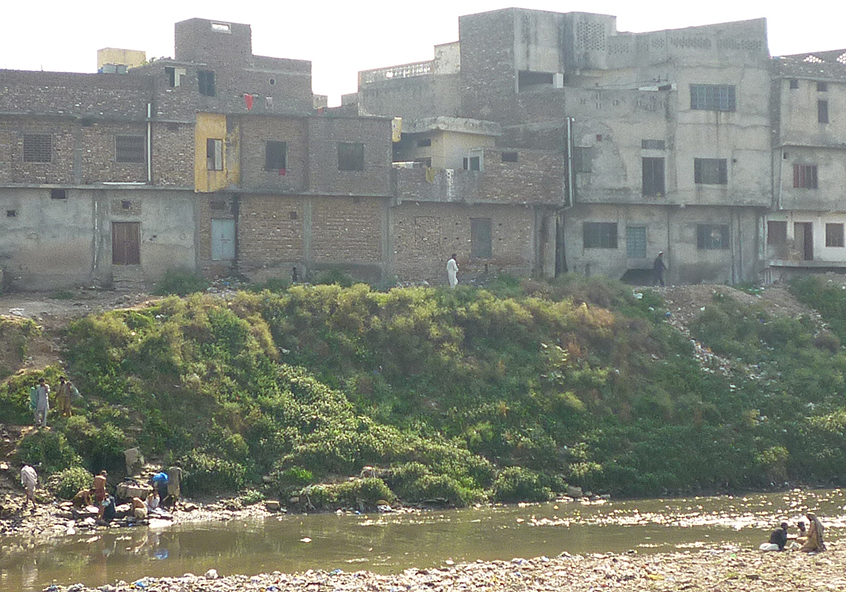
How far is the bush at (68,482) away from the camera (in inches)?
966

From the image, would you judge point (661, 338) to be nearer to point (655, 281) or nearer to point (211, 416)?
point (655, 281)

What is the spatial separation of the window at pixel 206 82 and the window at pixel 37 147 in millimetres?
5059

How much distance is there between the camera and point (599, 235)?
4184cm

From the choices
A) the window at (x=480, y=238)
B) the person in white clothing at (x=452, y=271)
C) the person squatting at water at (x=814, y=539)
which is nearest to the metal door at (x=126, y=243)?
the person in white clothing at (x=452, y=271)

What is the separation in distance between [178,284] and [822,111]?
22.5 m

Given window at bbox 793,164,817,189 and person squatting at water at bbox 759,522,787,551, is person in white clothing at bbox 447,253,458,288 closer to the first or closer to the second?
window at bbox 793,164,817,189

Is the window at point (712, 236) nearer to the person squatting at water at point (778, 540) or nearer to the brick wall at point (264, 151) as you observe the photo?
the brick wall at point (264, 151)

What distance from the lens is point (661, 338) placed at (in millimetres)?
35438

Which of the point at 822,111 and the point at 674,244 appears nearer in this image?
the point at 674,244

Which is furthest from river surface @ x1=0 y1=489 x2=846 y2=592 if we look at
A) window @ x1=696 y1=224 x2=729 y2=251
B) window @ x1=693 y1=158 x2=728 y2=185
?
window @ x1=693 y1=158 x2=728 y2=185

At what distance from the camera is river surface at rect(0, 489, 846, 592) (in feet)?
68.2

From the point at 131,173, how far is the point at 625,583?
20.4 m

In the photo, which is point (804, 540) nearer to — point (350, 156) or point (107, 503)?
point (107, 503)

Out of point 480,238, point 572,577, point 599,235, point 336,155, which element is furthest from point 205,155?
point 572,577
